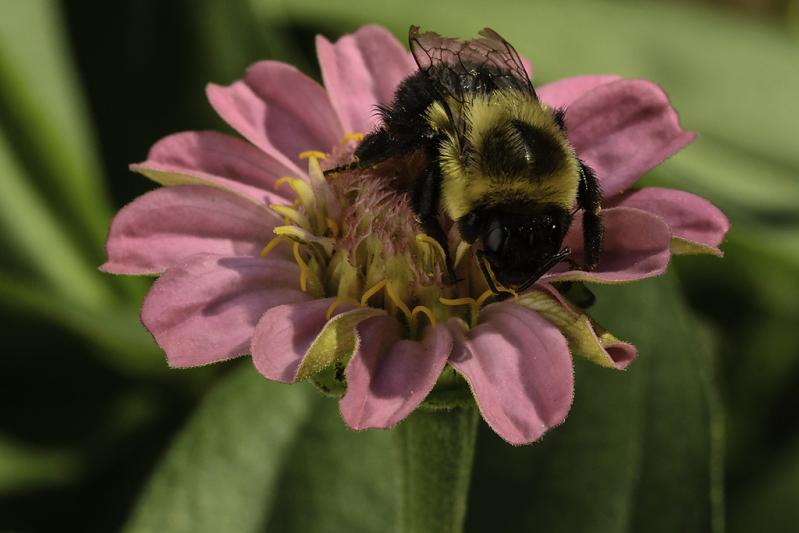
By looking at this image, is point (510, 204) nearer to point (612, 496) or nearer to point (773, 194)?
point (612, 496)

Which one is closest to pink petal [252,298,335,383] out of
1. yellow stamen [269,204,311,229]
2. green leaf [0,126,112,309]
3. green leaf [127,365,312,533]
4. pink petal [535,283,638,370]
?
yellow stamen [269,204,311,229]

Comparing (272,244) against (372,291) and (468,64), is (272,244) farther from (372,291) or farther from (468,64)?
(468,64)

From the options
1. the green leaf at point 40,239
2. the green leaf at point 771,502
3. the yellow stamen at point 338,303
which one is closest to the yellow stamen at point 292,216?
the yellow stamen at point 338,303

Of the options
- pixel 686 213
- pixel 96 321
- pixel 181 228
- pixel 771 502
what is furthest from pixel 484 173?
pixel 771 502

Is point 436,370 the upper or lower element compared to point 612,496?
upper

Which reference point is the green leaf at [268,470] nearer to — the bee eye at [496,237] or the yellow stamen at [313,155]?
the yellow stamen at [313,155]

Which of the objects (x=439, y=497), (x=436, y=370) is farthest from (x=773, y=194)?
(x=436, y=370)

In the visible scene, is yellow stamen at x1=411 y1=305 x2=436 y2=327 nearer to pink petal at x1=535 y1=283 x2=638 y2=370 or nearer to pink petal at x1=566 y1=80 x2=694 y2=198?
pink petal at x1=535 y1=283 x2=638 y2=370
